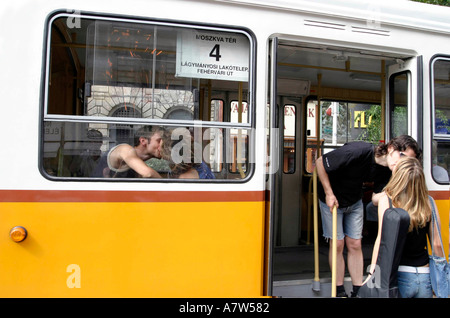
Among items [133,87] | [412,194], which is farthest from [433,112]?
[133,87]

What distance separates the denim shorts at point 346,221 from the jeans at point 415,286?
122 centimetres

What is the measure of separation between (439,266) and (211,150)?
1.72m

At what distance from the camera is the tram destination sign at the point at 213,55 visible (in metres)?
2.66

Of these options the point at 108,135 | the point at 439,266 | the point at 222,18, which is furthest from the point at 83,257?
the point at 439,266

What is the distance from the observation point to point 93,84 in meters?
2.61

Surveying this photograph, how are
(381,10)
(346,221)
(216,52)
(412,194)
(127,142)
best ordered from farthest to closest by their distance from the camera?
1. (346,221)
2. (381,10)
3. (216,52)
4. (127,142)
5. (412,194)

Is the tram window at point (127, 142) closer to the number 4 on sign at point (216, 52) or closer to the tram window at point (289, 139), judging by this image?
the number 4 on sign at point (216, 52)

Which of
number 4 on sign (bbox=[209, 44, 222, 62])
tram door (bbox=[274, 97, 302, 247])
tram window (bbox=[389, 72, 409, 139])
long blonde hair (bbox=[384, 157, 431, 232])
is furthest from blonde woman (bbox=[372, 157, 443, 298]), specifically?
tram door (bbox=[274, 97, 302, 247])

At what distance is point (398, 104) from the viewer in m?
3.36

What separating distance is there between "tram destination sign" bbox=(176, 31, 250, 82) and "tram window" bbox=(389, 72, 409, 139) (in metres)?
1.54

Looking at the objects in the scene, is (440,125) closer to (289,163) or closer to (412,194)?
(412,194)

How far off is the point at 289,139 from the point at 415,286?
3339 millimetres

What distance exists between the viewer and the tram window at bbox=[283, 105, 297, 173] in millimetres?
5473

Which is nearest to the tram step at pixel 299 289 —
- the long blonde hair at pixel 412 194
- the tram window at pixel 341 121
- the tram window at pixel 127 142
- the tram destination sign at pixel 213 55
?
the tram window at pixel 127 142
